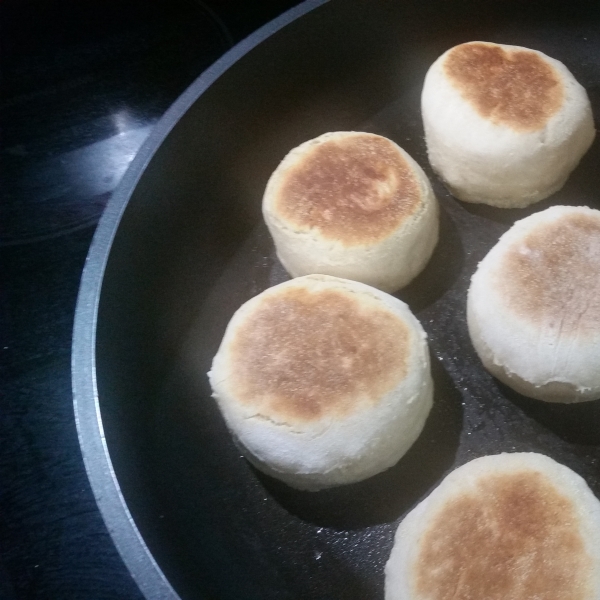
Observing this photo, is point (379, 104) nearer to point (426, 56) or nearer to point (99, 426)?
point (426, 56)

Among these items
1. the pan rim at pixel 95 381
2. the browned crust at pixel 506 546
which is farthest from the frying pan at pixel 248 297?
the browned crust at pixel 506 546

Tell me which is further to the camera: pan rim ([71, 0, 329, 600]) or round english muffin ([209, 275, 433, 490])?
round english muffin ([209, 275, 433, 490])

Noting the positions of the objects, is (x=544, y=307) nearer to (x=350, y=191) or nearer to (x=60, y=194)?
(x=350, y=191)

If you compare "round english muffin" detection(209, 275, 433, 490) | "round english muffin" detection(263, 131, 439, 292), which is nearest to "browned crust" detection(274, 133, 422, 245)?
"round english muffin" detection(263, 131, 439, 292)

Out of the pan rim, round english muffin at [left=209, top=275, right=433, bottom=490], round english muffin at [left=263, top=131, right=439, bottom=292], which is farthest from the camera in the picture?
round english muffin at [left=263, top=131, right=439, bottom=292]

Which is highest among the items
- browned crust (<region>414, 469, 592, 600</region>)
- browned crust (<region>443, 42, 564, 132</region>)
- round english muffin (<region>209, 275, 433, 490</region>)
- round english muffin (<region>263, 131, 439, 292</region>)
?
browned crust (<region>443, 42, 564, 132</region>)

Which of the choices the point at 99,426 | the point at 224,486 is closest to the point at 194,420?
the point at 224,486

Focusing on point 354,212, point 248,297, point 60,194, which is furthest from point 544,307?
point 60,194

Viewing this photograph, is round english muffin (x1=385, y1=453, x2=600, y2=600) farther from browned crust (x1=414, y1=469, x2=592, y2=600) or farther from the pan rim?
the pan rim
